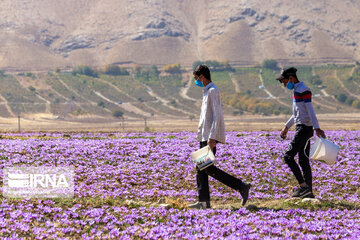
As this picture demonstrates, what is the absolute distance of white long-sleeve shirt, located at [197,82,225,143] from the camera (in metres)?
10.0

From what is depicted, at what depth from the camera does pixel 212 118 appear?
10312 mm

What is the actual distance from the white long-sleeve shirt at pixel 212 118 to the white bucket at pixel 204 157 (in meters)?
0.31

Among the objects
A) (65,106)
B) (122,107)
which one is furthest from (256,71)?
(65,106)

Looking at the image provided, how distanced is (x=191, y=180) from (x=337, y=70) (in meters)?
174

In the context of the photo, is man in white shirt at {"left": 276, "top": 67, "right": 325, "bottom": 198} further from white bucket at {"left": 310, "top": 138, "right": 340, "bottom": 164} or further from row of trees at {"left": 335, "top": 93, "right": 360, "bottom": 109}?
row of trees at {"left": 335, "top": 93, "right": 360, "bottom": 109}

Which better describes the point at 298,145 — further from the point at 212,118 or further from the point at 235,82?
the point at 235,82

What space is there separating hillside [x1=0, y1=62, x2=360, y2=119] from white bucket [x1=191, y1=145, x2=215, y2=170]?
4505 inches

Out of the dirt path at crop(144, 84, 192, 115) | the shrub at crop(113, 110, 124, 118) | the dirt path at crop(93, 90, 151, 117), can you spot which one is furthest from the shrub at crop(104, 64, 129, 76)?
the shrub at crop(113, 110, 124, 118)

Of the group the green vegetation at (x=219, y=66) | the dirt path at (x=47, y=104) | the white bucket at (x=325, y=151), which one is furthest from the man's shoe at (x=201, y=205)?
the green vegetation at (x=219, y=66)

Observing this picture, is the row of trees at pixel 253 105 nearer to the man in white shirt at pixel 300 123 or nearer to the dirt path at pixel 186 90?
the dirt path at pixel 186 90

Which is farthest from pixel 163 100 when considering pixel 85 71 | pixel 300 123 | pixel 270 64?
pixel 300 123

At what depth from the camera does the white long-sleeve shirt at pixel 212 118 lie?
10.0 metres

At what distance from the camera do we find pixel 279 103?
140 m

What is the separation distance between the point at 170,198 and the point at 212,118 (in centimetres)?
323
